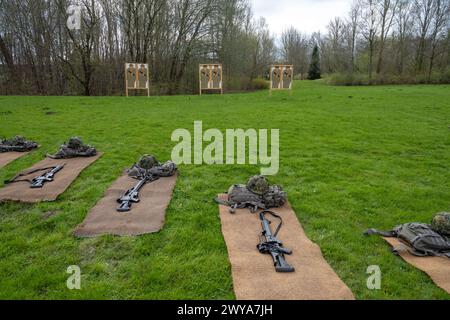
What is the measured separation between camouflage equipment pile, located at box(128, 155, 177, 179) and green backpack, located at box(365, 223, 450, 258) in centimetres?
355

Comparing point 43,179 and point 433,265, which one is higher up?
point 43,179

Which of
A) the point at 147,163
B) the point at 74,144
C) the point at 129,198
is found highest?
the point at 74,144

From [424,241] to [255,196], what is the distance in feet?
6.66

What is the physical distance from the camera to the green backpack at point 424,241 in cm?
328

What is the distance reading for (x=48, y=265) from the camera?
3.02m

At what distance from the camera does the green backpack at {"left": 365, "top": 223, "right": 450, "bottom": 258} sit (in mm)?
3277

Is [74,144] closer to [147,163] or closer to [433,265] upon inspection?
[147,163]

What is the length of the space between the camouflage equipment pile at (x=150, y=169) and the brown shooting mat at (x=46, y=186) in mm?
980

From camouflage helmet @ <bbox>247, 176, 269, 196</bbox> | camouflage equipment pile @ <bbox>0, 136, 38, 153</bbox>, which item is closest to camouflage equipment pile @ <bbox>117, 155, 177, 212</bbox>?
camouflage helmet @ <bbox>247, 176, 269, 196</bbox>

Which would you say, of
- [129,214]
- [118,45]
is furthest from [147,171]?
[118,45]

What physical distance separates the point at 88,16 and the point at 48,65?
397 centimetres

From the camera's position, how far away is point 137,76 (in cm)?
1706
